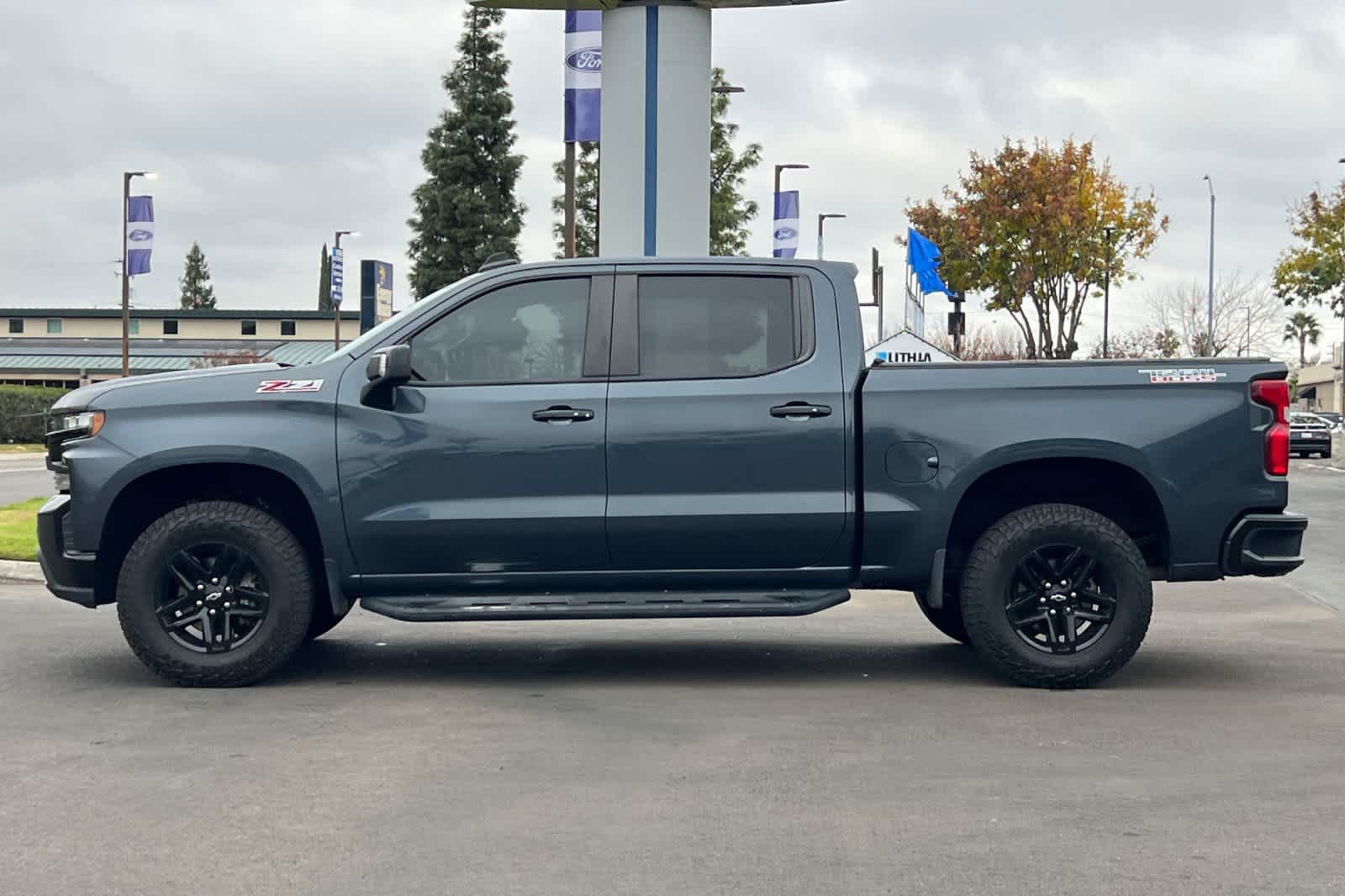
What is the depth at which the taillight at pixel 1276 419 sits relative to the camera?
7977 millimetres

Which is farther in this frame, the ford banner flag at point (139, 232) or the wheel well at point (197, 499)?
the ford banner flag at point (139, 232)

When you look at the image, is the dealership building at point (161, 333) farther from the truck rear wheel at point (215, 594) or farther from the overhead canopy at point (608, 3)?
the truck rear wheel at point (215, 594)

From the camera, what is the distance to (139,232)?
43.7 meters

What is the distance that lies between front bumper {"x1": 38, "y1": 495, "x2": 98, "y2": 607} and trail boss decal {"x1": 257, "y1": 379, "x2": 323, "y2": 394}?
Answer: 1.10 meters

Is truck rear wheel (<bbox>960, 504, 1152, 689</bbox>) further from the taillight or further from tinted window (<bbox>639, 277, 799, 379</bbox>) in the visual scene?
tinted window (<bbox>639, 277, 799, 379</bbox>)

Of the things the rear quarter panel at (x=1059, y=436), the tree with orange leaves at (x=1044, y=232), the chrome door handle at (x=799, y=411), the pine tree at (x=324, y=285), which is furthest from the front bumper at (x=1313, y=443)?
the pine tree at (x=324, y=285)

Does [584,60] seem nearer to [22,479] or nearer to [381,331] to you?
[381,331]

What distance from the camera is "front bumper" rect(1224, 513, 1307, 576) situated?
7.98 metres

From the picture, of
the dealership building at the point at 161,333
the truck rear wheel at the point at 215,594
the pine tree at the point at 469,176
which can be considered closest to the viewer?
the truck rear wheel at the point at 215,594

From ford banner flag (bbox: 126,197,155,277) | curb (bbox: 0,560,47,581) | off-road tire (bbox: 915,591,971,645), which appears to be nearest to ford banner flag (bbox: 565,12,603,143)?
curb (bbox: 0,560,47,581)

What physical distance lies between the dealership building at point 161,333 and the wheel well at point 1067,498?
2929 inches

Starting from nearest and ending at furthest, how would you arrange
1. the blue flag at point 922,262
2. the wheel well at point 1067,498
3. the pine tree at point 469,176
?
the wheel well at point 1067,498
the blue flag at point 922,262
the pine tree at point 469,176

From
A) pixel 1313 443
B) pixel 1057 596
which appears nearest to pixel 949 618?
pixel 1057 596

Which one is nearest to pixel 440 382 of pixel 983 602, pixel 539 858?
pixel 983 602
